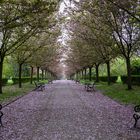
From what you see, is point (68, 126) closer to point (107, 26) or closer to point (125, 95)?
point (125, 95)

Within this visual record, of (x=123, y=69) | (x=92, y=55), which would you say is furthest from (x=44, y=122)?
(x=123, y=69)

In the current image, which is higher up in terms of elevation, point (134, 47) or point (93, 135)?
point (134, 47)

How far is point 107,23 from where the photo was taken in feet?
104

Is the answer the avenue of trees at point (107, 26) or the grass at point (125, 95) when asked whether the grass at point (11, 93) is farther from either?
the avenue of trees at point (107, 26)

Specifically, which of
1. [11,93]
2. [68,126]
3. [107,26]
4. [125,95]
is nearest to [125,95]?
[125,95]

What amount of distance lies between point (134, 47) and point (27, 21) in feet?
55.8

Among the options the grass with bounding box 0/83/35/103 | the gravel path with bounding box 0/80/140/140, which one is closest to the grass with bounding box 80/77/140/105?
the gravel path with bounding box 0/80/140/140

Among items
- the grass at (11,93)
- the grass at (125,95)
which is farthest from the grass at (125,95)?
the grass at (11,93)

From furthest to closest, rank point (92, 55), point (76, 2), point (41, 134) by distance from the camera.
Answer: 1. point (92, 55)
2. point (76, 2)
3. point (41, 134)

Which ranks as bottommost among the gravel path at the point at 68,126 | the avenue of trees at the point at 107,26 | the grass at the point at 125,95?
the gravel path at the point at 68,126

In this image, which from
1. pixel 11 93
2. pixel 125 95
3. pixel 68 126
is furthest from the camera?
pixel 11 93

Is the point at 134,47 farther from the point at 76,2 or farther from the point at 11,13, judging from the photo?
the point at 11,13

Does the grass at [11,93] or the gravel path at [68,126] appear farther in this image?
the grass at [11,93]

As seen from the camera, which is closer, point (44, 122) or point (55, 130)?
point (55, 130)
